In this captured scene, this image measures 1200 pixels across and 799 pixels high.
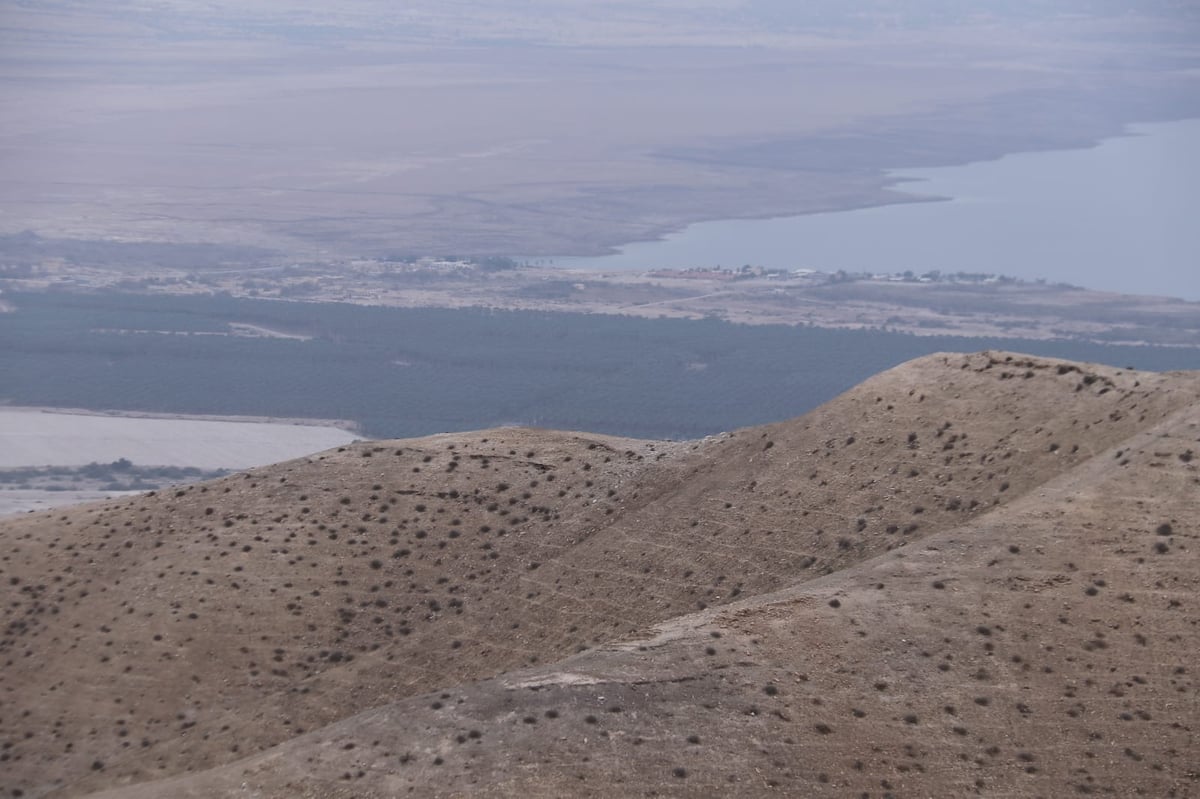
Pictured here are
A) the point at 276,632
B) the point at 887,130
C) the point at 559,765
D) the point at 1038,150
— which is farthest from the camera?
the point at 887,130

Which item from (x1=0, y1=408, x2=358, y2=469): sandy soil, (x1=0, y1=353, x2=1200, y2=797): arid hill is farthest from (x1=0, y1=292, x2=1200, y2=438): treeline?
(x1=0, y1=353, x2=1200, y2=797): arid hill

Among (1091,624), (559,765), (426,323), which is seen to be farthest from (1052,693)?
(426,323)

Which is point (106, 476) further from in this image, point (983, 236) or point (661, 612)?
point (983, 236)

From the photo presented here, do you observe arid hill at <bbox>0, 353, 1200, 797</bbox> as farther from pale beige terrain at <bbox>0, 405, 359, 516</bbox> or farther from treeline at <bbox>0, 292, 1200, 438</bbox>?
treeline at <bbox>0, 292, 1200, 438</bbox>

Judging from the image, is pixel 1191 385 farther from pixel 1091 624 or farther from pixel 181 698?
pixel 181 698

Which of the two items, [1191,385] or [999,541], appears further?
[1191,385]

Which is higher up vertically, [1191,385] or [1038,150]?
[1038,150]

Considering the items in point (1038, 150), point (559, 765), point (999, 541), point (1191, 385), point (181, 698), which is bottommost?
point (181, 698)

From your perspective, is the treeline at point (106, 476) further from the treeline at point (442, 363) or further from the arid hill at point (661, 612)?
the arid hill at point (661, 612)
